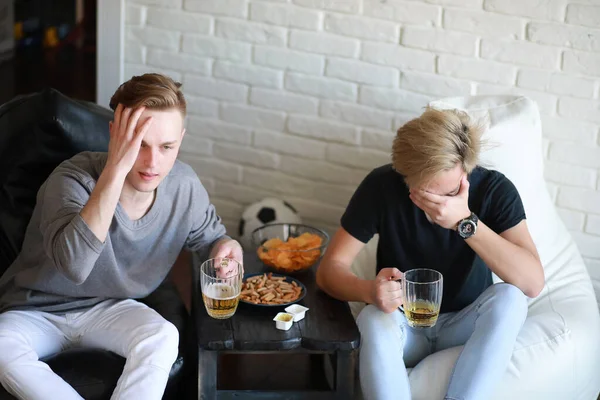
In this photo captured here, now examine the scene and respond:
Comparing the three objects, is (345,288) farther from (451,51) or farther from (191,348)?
(451,51)

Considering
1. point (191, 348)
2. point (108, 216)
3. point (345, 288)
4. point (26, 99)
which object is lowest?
point (191, 348)

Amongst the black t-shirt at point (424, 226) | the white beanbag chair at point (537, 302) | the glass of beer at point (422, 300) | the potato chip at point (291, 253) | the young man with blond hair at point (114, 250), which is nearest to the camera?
the young man with blond hair at point (114, 250)

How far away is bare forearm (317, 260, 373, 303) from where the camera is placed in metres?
2.17

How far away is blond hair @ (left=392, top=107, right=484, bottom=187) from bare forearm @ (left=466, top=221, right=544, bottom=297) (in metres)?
0.18

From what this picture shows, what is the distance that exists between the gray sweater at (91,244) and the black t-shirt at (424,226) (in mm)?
412

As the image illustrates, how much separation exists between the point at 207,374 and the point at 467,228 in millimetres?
734

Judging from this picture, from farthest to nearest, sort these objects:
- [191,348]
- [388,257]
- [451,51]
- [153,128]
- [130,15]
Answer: [130,15]
[451,51]
[388,257]
[191,348]
[153,128]

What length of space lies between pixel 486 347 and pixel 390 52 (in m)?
1.24

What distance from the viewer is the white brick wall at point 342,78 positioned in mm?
2793

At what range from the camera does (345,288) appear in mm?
2207

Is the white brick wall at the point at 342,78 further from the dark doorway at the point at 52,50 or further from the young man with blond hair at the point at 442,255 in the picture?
the young man with blond hair at the point at 442,255

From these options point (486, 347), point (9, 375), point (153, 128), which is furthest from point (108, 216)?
point (486, 347)

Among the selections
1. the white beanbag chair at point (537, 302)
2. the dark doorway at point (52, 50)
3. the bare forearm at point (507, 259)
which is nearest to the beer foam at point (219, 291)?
the white beanbag chair at point (537, 302)

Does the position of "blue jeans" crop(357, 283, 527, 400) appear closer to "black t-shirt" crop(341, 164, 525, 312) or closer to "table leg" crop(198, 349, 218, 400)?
"black t-shirt" crop(341, 164, 525, 312)
